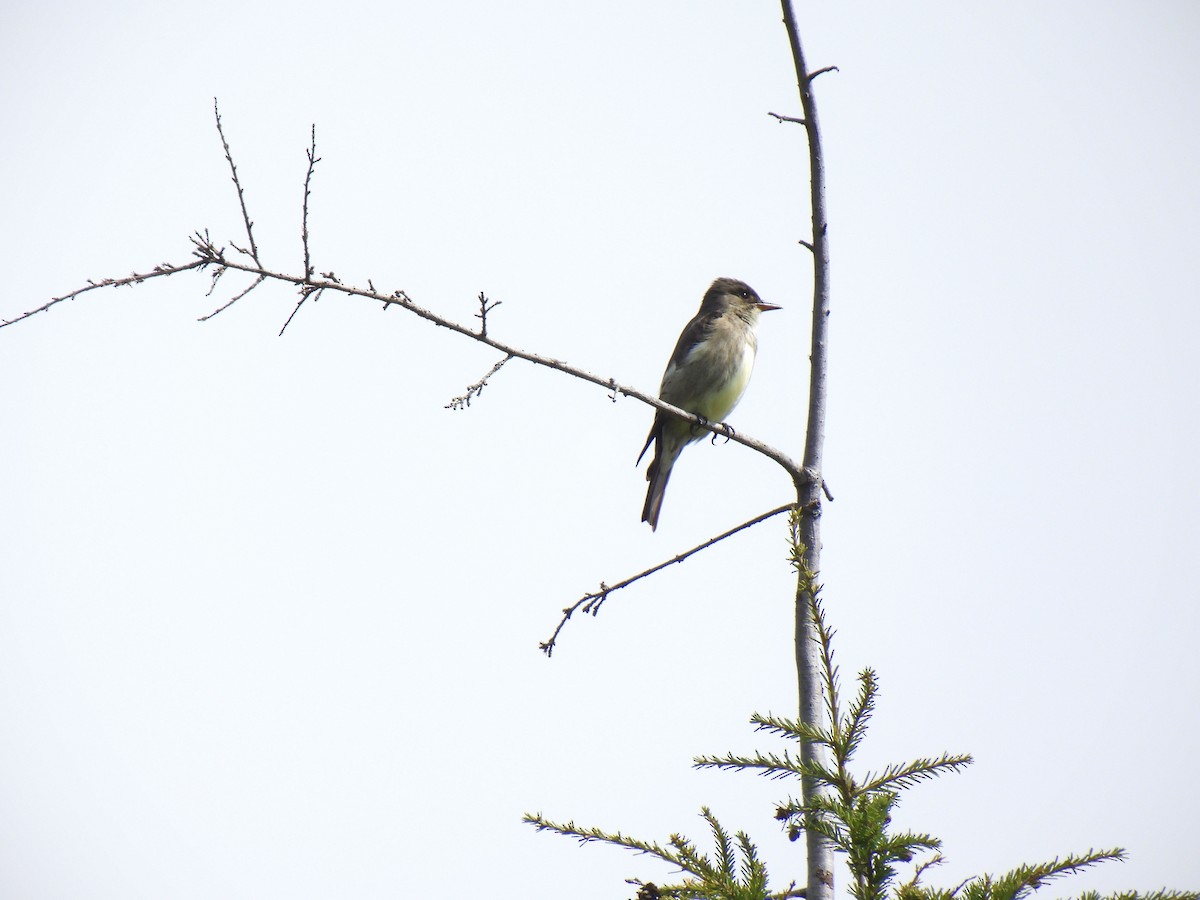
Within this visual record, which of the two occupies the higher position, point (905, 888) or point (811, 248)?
point (811, 248)

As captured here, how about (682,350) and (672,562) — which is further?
(682,350)

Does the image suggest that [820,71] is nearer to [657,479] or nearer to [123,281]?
[123,281]

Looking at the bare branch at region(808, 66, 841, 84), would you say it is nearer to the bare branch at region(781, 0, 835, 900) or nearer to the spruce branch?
the bare branch at region(781, 0, 835, 900)

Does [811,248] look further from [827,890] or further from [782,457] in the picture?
[827,890]

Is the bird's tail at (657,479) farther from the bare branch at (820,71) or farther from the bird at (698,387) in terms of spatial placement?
the bare branch at (820,71)

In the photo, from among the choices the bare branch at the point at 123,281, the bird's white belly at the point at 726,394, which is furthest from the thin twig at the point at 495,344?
the bird's white belly at the point at 726,394

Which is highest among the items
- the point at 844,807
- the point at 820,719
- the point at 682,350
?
the point at 682,350

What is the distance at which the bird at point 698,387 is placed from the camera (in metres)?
8.35

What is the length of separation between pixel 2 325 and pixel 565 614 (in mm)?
2282

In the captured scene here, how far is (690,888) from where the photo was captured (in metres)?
2.80

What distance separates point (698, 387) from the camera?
8375mm

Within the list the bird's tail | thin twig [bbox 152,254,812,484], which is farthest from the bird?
thin twig [bbox 152,254,812,484]

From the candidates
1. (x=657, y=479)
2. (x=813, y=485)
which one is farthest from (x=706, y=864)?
(x=657, y=479)

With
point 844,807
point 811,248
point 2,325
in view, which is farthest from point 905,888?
point 2,325
